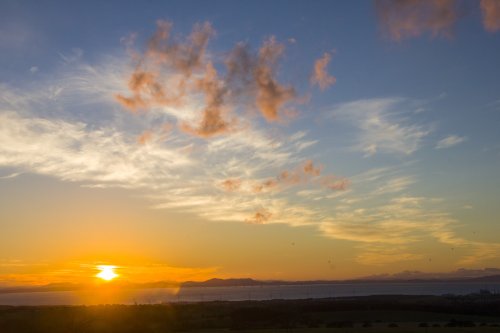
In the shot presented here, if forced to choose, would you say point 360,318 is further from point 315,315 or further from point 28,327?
point 28,327

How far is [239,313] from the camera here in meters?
103

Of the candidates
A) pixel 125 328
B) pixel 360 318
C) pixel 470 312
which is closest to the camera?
pixel 125 328

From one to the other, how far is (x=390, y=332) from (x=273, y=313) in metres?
49.9

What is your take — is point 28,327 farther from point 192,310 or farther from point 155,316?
point 192,310

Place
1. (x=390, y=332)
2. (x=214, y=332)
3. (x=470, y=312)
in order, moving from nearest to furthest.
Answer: (x=390, y=332) → (x=214, y=332) → (x=470, y=312)

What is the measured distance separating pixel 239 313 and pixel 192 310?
13.5m

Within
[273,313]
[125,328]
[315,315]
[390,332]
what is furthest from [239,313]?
[390,332]

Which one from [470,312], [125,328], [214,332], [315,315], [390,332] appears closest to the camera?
[390,332]

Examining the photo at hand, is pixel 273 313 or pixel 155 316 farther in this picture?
pixel 273 313

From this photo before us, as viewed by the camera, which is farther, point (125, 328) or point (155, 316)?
point (155, 316)

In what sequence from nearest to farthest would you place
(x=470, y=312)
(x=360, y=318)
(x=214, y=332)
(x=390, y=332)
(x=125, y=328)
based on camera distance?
1. (x=390, y=332)
2. (x=214, y=332)
3. (x=125, y=328)
4. (x=360, y=318)
5. (x=470, y=312)

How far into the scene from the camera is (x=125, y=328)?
76875 mm

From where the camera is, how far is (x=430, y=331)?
190ft

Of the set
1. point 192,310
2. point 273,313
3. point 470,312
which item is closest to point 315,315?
point 273,313
